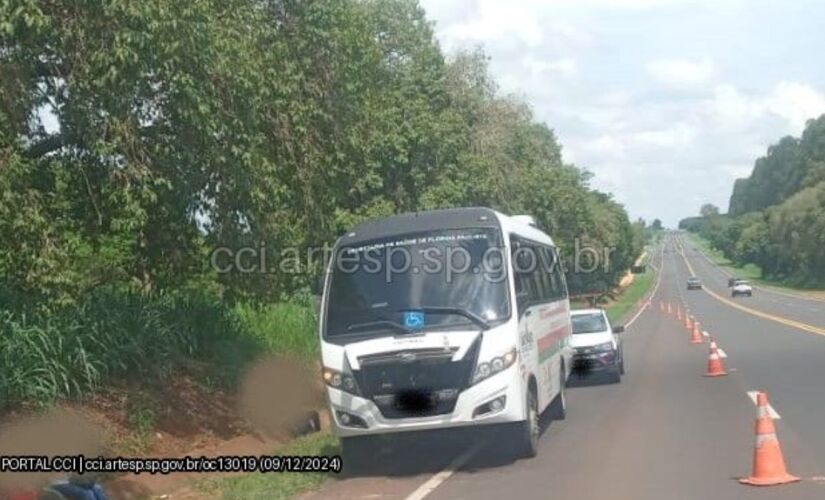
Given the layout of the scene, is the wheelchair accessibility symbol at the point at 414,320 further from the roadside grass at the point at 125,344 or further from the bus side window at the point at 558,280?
the bus side window at the point at 558,280

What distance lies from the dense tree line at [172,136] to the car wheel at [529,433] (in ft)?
14.3

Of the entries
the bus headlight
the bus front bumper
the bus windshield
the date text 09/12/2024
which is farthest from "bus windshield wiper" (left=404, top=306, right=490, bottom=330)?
the date text 09/12/2024

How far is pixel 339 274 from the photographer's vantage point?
13.5 meters

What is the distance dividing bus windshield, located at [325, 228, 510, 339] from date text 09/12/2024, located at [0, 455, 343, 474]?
174 centimetres

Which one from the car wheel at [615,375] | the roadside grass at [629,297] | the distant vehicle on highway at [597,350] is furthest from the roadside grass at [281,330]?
the roadside grass at [629,297]

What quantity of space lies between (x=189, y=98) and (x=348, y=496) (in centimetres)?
465

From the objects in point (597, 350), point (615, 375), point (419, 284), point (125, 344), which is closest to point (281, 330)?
point (597, 350)

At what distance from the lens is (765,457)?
1078 cm

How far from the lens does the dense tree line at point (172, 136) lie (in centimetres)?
1150

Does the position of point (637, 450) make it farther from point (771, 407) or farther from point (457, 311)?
point (771, 407)

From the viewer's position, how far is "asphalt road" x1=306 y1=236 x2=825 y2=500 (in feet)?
36.6

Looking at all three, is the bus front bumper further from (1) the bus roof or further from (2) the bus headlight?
(1) the bus roof

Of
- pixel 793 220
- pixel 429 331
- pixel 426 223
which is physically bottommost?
pixel 429 331

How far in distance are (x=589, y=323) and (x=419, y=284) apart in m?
12.1
